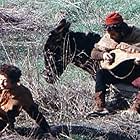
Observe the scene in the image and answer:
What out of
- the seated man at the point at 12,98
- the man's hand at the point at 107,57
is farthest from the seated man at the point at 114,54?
the seated man at the point at 12,98

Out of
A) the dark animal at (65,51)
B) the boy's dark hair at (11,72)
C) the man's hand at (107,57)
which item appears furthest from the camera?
the dark animal at (65,51)

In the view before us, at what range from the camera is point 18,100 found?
21.6 feet

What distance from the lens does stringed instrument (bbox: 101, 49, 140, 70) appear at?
7.74 metres

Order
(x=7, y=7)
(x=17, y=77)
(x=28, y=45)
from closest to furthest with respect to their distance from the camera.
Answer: (x=17, y=77), (x=28, y=45), (x=7, y=7)

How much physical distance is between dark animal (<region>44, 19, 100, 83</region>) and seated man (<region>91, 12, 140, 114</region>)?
0.97 feet

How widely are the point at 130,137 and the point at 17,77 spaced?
4.12 ft

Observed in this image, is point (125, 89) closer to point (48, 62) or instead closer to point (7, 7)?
point (48, 62)

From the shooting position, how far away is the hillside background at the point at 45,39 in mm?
7688

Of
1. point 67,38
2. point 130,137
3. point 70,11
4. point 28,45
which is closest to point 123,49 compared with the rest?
point 67,38

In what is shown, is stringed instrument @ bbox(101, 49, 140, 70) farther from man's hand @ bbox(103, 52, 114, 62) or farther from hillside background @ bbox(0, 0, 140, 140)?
hillside background @ bbox(0, 0, 140, 140)

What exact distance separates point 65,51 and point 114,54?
0.61 m

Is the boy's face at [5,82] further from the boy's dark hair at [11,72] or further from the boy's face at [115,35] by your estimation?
the boy's face at [115,35]

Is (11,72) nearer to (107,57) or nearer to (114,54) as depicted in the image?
(107,57)

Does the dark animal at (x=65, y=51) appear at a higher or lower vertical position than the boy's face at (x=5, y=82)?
Result: higher
